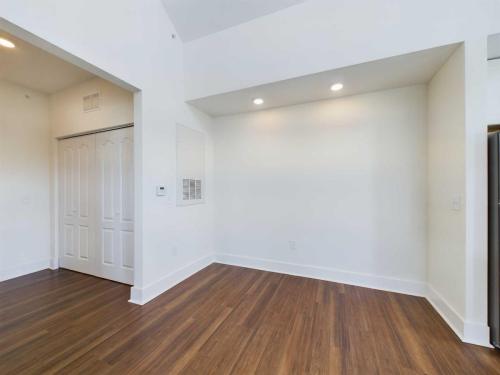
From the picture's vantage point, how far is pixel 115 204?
2992 millimetres

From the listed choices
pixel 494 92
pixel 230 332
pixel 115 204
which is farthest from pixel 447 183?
pixel 115 204

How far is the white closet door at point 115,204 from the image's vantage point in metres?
2.89

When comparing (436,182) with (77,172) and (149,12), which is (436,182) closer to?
(149,12)

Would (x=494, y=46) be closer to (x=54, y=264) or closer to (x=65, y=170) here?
(x=65, y=170)

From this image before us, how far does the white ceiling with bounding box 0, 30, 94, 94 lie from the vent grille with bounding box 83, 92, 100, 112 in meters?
0.27

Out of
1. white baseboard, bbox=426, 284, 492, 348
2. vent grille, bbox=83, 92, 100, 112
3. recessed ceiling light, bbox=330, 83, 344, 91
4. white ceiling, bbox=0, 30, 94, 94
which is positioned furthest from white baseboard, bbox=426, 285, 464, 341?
white ceiling, bbox=0, 30, 94, 94

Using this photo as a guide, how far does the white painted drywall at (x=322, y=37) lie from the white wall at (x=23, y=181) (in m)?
2.58

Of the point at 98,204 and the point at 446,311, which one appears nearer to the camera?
the point at 446,311

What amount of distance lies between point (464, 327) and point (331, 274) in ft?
4.46

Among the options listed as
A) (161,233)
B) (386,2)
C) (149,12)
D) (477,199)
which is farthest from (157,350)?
(386,2)

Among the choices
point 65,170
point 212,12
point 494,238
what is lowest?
point 494,238

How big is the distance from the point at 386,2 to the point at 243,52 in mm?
1568

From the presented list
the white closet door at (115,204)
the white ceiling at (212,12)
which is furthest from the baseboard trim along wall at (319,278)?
the white ceiling at (212,12)

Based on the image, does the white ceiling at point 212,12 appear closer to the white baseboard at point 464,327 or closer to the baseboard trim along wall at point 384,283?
the baseboard trim along wall at point 384,283
